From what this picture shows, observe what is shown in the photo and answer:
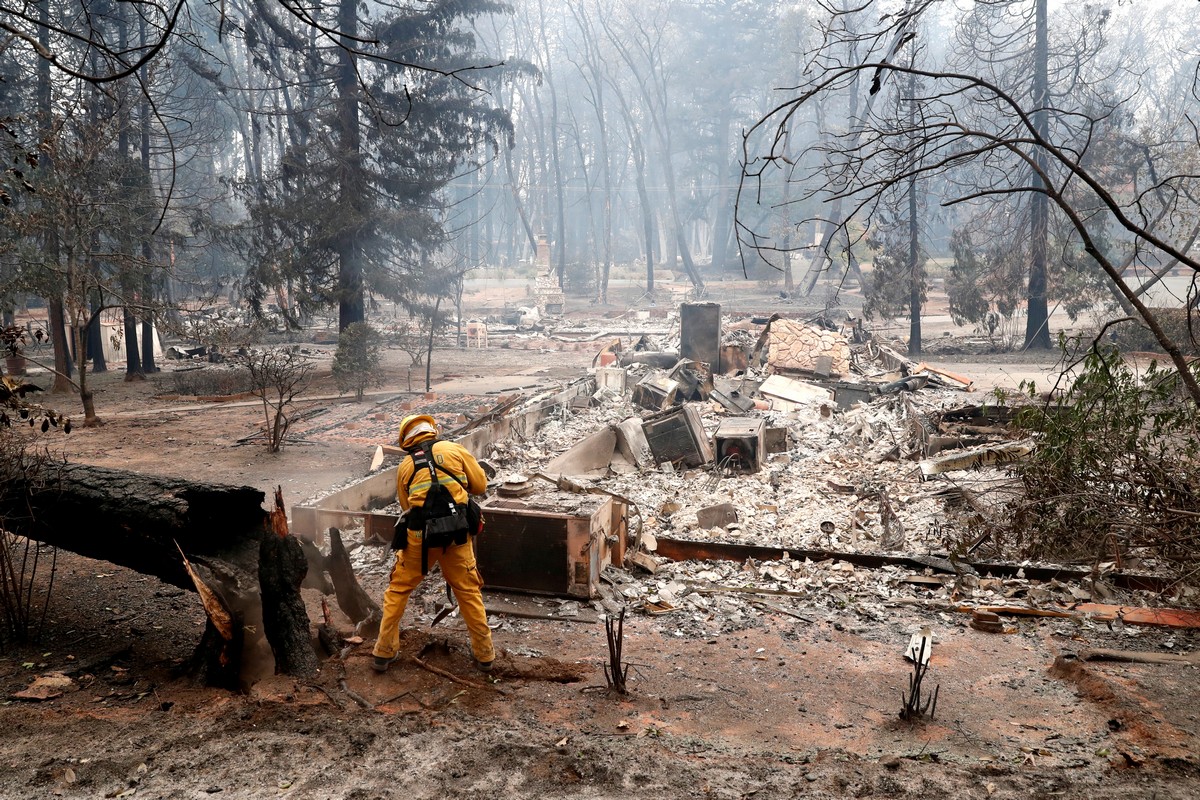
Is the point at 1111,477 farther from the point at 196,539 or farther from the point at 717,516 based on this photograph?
the point at 196,539

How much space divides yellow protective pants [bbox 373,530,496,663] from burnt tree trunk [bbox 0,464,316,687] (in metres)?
0.46

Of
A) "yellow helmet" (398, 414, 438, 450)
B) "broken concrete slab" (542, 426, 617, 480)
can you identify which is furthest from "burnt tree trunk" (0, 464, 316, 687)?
"broken concrete slab" (542, 426, 617, 480)

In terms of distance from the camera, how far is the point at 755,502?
945 cm

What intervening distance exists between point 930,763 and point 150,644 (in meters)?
4.58

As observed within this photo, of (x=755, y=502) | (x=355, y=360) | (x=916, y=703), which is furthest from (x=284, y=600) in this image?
(x=355, y=360)

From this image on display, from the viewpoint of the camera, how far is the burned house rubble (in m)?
6.29

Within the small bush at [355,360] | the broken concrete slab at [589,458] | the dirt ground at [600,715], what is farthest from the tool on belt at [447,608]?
the small bush at [355,360]

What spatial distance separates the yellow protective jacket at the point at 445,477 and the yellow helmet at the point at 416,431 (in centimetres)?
6

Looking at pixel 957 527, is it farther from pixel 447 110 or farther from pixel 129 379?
pixel 129 379

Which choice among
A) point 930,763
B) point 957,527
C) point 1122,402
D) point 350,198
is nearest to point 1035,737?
point 930,763

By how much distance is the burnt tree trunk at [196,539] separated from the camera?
452cm

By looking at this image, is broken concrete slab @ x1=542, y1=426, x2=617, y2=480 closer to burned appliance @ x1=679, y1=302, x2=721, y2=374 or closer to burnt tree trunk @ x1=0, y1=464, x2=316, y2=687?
burnt tree trunk @ x1=0, y1=464, x2=316, y2=687

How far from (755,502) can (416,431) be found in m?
5.28

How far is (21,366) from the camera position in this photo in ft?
61.0
